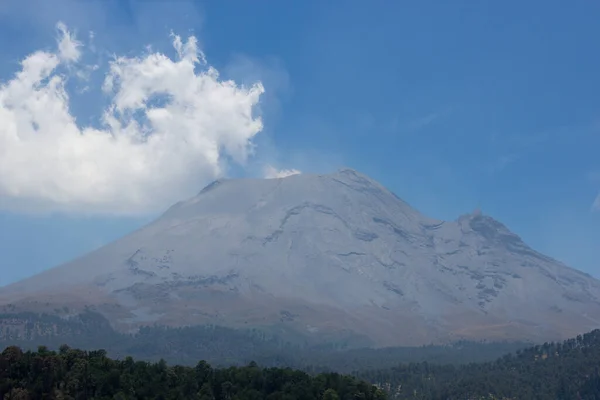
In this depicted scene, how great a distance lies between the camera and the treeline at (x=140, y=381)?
2447 inches

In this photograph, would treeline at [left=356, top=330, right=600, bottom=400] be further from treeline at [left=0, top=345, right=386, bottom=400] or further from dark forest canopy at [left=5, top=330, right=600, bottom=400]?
treeline at [left=0, top=345, right=386, bottom=400]

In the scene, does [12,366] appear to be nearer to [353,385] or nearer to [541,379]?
[353,385]

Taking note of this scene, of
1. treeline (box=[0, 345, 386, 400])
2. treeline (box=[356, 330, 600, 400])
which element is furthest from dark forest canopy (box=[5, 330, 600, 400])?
treeline (box=[356, 330, 600, 400])

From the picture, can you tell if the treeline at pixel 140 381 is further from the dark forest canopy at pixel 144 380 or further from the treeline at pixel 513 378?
the treeline at pixel 513 378


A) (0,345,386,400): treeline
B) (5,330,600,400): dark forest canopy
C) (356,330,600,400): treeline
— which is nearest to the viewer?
(0,345,386,400): treeline

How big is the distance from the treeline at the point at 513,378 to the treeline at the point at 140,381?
5200cm

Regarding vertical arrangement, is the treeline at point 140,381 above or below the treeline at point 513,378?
below

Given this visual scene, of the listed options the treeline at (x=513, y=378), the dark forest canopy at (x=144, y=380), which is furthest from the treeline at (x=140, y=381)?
the treeline at (x=513, y=378)

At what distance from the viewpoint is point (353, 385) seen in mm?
75312

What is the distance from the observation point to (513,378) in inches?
5217

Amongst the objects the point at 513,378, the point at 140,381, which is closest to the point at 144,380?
the point at 140,381

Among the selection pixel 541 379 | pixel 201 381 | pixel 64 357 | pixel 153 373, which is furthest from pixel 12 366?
pixel 541 379

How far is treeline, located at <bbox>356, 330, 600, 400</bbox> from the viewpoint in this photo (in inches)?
4803

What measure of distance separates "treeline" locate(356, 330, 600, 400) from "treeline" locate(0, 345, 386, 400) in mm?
52003
